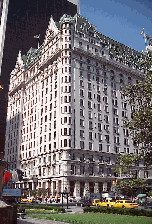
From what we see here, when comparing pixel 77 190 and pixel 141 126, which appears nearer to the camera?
pixel 141 126

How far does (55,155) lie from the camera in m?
61.2

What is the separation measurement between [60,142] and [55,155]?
13.2ft

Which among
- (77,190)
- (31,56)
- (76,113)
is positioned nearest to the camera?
(77,190)

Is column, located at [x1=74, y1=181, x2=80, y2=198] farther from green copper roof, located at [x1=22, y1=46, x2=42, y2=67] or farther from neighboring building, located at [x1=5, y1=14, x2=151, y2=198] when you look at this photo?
green copper roof, located at [x1=22, y1=46, x2=42, y2=67]

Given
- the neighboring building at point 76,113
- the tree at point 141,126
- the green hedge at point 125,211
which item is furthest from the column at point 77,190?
the tree at point 141,126

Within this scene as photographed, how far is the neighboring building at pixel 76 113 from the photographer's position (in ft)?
192

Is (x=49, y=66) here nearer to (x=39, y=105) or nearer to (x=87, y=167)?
(x=39, y=105)

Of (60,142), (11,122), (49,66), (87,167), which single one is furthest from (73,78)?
(11,122)

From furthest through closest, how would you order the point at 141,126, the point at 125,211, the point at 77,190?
1. the point at 77,190
2. the point at 125,211
3. the point at 141,126

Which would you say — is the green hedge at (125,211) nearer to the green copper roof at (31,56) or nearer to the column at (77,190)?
the column at (77,190)

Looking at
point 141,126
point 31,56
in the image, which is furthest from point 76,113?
Result: point 141,126

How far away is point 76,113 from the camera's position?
202ft

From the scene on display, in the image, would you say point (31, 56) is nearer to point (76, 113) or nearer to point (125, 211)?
point (76, 113)

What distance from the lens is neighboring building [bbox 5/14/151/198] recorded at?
58562 mm
